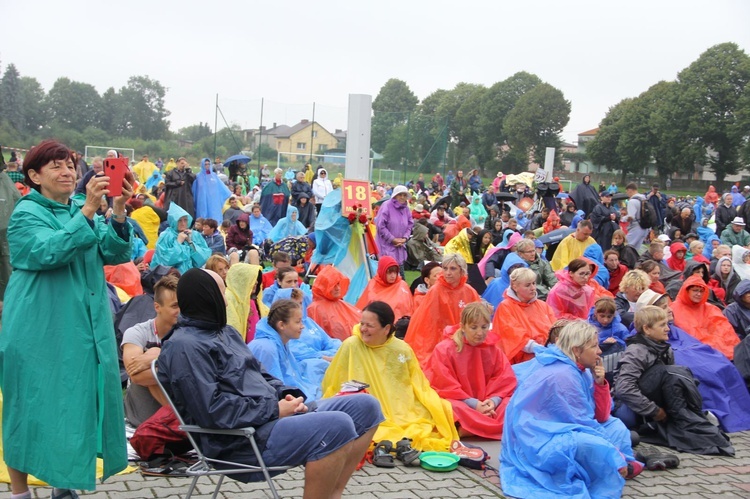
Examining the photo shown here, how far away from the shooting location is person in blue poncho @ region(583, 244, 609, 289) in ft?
33.9

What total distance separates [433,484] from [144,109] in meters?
79.1

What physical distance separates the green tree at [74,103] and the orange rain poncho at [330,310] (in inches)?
2571

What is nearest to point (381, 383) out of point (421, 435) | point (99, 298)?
point (421, 435)

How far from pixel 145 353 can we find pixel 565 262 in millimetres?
8291

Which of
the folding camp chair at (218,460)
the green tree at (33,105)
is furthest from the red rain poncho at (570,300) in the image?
the green tree at (33,105)

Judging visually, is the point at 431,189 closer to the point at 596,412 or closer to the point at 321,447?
the point at 596,412

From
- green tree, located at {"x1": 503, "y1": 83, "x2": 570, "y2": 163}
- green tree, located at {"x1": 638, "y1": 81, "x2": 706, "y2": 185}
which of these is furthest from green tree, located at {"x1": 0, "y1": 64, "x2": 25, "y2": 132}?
green tree, located at {"x1": 638, "y1": 81, "x2": 706, "y2": 185}

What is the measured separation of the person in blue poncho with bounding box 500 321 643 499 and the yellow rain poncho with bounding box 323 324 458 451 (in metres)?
0.70

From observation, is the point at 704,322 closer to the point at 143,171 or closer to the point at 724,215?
the point at 724,215

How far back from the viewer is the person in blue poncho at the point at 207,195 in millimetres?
16969

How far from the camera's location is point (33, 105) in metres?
68.4

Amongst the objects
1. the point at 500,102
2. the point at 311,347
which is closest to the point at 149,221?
the point at 311,347

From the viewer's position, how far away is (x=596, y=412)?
5523 millimetres

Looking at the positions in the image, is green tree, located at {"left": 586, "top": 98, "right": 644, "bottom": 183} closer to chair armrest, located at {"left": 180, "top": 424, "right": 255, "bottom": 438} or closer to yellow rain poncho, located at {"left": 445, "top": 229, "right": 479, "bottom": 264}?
yellow rain poncho, located at {"left": 445, "top": 229, "right": 479, "bottom": 264}
